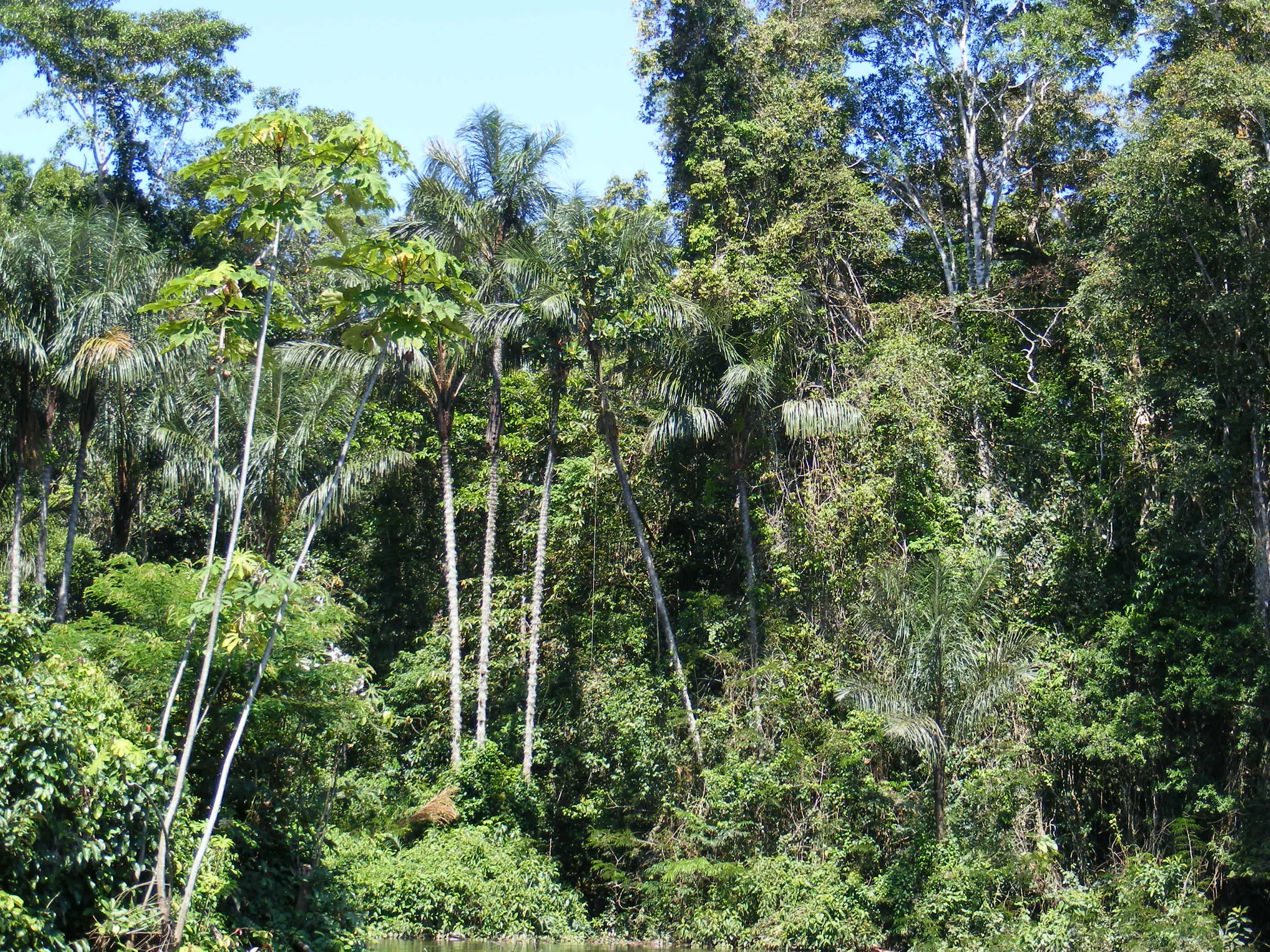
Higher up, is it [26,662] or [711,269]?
[711,269]

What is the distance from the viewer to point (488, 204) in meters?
22.2

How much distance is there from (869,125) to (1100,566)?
11.9 m

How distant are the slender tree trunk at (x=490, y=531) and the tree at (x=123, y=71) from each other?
13.0m

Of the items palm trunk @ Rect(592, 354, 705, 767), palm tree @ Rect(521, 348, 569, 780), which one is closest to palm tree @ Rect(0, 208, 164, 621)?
palm tree @ Rect(521, 348, 569, 780)

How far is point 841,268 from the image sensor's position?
24.7 metres

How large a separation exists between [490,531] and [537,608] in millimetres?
2017

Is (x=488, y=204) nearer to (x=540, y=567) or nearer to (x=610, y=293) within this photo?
(x=610, y=293)

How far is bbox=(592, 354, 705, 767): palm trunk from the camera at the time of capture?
2020 centimetres

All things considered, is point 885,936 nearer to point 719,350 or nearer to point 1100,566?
point 1100,566

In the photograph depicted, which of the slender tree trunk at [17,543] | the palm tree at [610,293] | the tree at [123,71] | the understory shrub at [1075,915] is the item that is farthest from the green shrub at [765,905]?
the tree at [123,71]

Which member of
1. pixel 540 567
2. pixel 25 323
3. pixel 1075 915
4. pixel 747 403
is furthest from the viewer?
pixel 540 567

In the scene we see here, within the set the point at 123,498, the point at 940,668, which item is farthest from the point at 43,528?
the point at 940,668

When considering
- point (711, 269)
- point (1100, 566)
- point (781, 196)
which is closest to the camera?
point (1100, 566)

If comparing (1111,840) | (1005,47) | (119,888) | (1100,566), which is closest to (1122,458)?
(1100,566)
